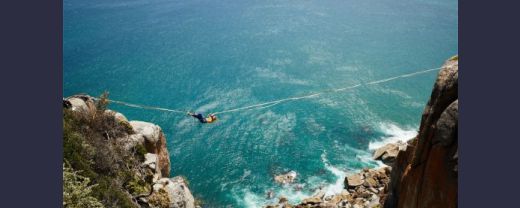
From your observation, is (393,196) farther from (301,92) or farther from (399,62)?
(399,62)

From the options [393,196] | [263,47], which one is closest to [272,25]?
[263,47]

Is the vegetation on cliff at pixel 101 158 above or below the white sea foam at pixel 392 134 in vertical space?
above

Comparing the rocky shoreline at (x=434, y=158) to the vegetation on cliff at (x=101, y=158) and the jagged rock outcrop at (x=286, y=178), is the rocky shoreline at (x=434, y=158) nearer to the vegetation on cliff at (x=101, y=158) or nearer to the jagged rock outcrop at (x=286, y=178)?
the vegetation on cliff at (x=101, y=158)

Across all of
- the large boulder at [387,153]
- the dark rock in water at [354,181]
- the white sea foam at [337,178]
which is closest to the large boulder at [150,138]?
the white sea foam at [337,178]

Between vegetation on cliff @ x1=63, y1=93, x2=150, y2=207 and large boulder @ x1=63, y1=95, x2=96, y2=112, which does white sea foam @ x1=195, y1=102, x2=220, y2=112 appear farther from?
vegetation on cliff @ x1=63, y1=93, x2=150, y2=207

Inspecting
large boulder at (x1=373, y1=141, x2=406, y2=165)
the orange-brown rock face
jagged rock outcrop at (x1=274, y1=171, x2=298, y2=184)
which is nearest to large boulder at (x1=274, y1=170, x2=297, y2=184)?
Result: jagged rock outcrop at (x1=274, y1=171, x2=298, y2=184)
